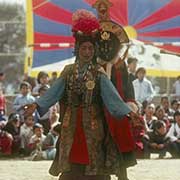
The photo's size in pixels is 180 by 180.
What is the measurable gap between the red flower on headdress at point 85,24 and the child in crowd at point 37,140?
18.9ft

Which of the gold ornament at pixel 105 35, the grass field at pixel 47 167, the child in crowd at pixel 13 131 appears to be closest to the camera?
the gold ornament at pixel 105 35

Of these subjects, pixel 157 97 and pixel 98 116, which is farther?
pixel 157 97

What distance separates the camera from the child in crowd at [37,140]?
12.0 meters

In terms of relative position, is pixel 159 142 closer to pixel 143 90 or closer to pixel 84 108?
pixel 143 90

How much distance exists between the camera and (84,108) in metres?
6.30

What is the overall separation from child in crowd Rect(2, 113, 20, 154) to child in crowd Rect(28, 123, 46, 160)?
27cm

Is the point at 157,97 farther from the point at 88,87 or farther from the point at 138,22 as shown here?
the point at 88,87

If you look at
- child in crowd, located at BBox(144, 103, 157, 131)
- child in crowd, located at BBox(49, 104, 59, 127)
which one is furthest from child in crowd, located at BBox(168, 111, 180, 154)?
child in crowd, located at BBox(49, 104, 59, 127)

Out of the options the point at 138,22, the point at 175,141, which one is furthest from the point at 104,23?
the point at 138,22

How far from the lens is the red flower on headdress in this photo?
20.8ft

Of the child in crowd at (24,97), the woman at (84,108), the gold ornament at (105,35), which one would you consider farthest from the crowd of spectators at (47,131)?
the woman at (84,108)

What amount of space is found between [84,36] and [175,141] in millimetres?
6383

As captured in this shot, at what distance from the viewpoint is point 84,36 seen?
6328 millimetres

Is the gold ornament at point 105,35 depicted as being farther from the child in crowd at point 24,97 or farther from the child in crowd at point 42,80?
the child in crowd at point 42,80
